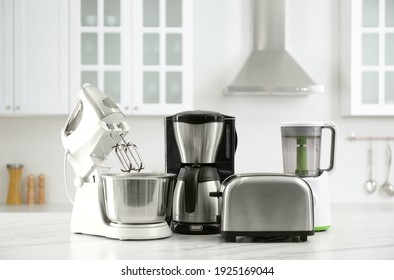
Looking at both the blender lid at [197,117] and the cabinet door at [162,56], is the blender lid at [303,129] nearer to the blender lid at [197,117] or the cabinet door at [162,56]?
the blender lid at [197,117]

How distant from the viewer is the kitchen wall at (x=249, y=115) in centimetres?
435

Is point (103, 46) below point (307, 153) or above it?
above

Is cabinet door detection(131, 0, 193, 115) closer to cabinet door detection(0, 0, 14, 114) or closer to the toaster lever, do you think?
cabinet door detection(0, 0, 14, 114)

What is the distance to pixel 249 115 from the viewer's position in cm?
439

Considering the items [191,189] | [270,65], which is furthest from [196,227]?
[270,65]

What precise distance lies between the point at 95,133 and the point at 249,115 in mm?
2806

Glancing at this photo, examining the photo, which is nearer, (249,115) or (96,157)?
(96,157)

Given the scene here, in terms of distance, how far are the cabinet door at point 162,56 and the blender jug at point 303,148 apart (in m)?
2.14

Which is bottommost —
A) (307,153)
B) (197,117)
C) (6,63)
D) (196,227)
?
(196,227)

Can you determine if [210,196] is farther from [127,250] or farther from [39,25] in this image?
[39,25]

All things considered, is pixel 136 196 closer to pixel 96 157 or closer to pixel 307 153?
pixel 96 157

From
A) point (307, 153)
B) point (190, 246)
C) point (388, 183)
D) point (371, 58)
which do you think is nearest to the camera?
point (190, 246)

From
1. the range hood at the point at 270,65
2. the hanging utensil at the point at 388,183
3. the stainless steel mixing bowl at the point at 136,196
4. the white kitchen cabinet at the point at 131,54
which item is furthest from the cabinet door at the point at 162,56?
the stainless steel mixing bowl at the point at 136,196
